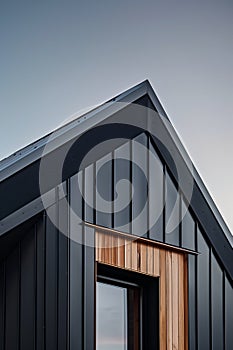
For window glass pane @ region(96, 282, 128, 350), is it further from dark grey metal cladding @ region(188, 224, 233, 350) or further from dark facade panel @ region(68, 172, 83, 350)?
dark grey metal cladding @ region(188, 224, 233, 350)

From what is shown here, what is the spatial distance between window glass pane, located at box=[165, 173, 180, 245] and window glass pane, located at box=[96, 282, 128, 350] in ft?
1.57

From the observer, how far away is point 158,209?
4.94m

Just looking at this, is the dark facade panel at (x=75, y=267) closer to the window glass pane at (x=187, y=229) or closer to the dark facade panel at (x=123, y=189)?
the dark facade panel at (x=123, y=189)

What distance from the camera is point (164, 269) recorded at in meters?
4.94

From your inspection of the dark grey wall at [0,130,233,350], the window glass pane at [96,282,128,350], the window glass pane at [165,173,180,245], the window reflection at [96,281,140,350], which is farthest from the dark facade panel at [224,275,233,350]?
the dark grey wall at [0,130,233,350]

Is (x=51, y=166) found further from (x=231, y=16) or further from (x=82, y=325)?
(x=231, y=16)

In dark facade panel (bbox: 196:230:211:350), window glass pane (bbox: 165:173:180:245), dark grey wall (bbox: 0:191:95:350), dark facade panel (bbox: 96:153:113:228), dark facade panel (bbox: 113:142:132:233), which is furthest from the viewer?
dark facade panel (bbox: 196:230:211:350)

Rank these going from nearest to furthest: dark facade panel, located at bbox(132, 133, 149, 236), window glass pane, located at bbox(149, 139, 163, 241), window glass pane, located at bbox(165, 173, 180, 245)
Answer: dark facade panel, located at bbox(132, 133, 149, 236)
window glass pane, located at bbox(149, 139, 163, 241)
window glass pane, located at bbox(165, 173, 180, 245)

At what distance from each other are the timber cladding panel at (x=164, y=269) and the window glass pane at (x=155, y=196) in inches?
3.5

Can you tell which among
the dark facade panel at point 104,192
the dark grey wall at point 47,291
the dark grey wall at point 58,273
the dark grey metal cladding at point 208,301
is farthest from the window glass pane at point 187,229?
the dark grey wall at point 47,291

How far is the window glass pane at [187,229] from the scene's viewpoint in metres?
5.11

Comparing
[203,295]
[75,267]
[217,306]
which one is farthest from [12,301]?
[217,306]

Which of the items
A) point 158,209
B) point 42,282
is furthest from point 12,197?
point 158,209

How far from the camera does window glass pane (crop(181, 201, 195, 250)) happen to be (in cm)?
511
